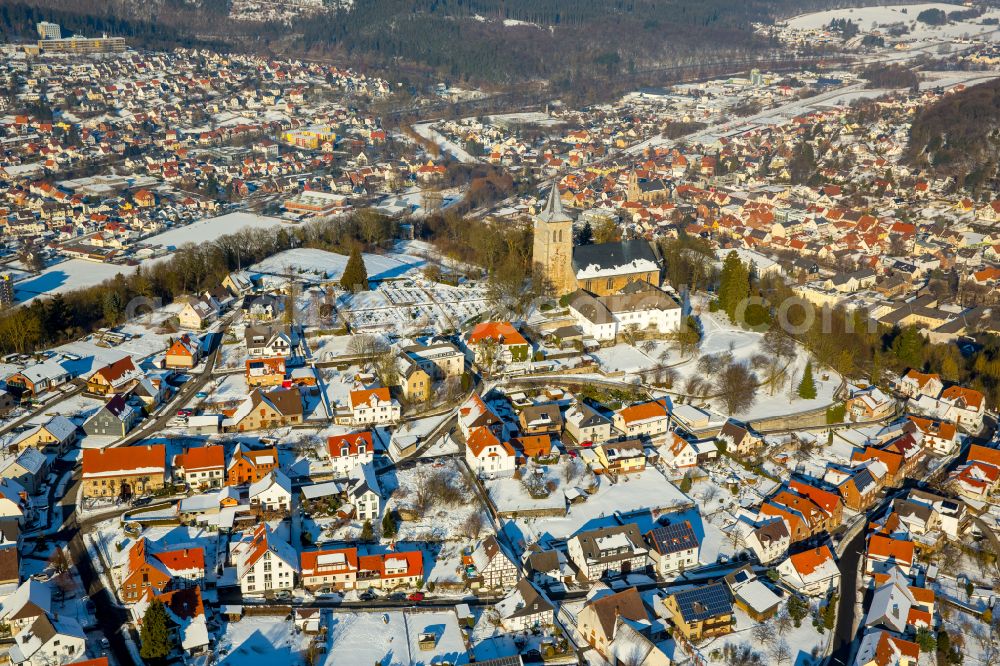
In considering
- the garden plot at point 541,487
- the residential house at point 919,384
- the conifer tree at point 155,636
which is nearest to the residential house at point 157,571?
the conifer tree at point 155,636

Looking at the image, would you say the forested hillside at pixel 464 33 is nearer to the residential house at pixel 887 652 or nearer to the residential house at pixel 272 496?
the residential house at pixel 272 496

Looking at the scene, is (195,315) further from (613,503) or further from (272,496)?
(613,503)

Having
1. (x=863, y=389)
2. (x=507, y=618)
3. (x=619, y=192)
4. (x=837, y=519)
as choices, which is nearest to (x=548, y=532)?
(x=507, y=618)

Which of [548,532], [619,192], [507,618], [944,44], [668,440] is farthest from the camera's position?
[944,44]

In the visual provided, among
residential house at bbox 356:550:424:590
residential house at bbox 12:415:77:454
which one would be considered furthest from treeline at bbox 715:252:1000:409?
residential house at bbox 12:415:77:454

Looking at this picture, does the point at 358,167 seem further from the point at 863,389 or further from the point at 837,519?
the point at 837,519

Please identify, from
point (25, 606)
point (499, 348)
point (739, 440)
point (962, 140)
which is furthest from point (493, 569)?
point (962, 140)
